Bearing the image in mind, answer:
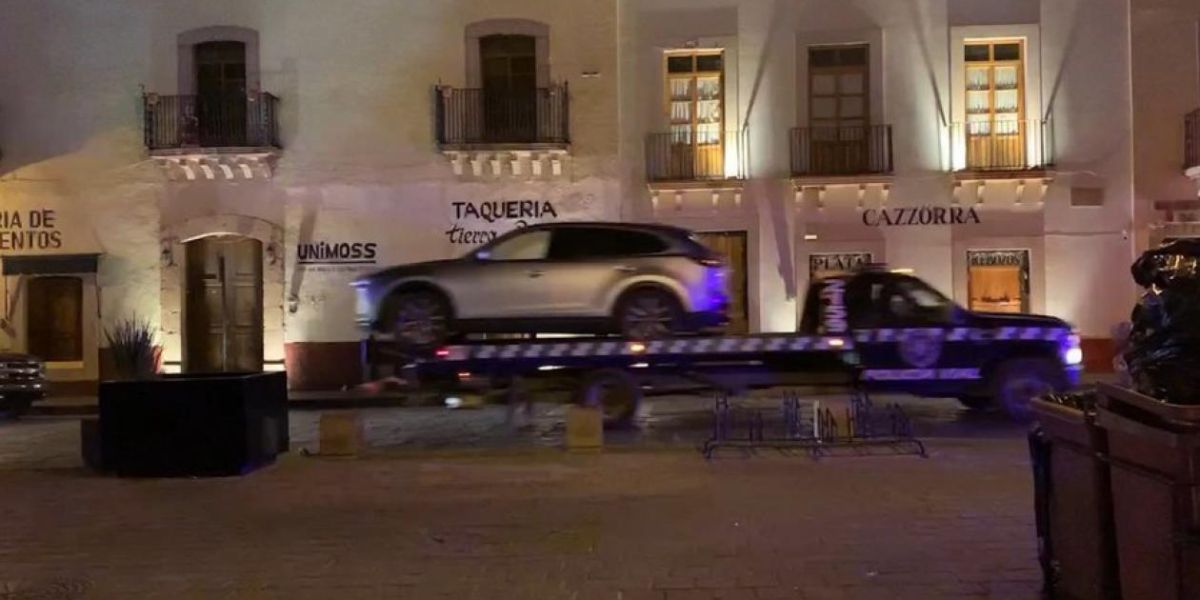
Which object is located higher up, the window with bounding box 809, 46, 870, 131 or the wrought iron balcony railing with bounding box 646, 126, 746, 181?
the window with bounding box 809, 46, 870, 131

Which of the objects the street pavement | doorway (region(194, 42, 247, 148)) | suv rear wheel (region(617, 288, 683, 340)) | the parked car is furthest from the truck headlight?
the parked car

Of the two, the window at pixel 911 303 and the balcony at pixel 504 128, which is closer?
the window at pixel 911 303

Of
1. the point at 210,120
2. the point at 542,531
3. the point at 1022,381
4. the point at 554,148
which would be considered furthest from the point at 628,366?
the point at 210,120

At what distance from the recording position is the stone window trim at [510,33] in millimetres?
23891

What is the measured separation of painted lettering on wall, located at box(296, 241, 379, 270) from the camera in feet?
78.8

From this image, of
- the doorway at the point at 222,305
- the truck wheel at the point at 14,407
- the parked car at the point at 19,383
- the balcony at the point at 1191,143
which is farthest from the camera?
the doorway at the point at 222,305

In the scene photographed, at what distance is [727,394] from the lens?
49.9 feet

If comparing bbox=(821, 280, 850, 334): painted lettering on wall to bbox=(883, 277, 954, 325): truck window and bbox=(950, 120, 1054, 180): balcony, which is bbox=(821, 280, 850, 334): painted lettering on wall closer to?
bbox=(883, 277, 954, 325): truck window

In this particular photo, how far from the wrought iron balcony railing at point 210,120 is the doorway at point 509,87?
4369 millimetres

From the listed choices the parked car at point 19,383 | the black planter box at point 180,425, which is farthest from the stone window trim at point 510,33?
the black planter box at point 180,425

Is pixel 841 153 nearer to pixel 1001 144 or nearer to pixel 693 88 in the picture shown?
pixel 1001 144

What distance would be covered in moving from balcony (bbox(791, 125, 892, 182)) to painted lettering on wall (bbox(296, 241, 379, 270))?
28.9 ft

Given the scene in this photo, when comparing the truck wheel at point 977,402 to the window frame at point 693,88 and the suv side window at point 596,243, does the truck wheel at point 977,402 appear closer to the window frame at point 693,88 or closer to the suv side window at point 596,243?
the suv side window at point 596,243

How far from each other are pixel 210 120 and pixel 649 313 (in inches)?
521
